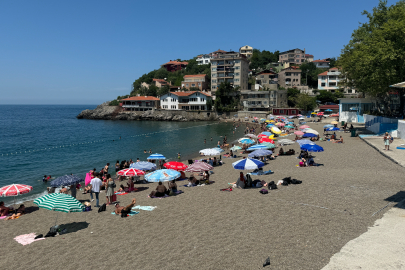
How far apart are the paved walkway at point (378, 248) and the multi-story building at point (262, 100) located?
244 ft

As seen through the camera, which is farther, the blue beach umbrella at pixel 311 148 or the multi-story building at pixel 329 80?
the multi-story building at pixel 329 80

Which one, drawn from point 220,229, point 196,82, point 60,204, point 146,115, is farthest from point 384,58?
point 196,82

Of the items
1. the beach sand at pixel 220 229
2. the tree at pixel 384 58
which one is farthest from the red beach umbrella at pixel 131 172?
the tree at pixel 384 58

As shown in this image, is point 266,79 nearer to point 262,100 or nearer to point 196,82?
point 262,100

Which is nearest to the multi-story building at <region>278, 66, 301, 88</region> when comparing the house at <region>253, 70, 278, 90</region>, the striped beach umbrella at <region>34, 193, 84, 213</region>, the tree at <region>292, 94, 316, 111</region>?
the house at <region>253, 70, 278, 90</region>

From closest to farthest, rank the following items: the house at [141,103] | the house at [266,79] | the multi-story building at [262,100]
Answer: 1. the multi-story building at [262,100]
2. the house at [141,103]
3. the house at [266,79]

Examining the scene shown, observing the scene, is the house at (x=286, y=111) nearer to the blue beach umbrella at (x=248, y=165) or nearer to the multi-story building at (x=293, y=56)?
the multi-story building at (x=293, y=56)

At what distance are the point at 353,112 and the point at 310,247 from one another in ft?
160

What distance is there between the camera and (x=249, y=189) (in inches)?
603

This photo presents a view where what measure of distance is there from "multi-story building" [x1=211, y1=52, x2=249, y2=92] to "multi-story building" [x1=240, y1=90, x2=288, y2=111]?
998cm

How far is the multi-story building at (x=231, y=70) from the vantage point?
93688 mm

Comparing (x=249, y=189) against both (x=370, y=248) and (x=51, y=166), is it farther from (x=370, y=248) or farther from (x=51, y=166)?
(x=51, y=166)

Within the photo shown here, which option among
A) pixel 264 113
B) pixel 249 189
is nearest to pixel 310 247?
pixel 249 189

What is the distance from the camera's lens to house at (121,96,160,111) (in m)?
96.4
